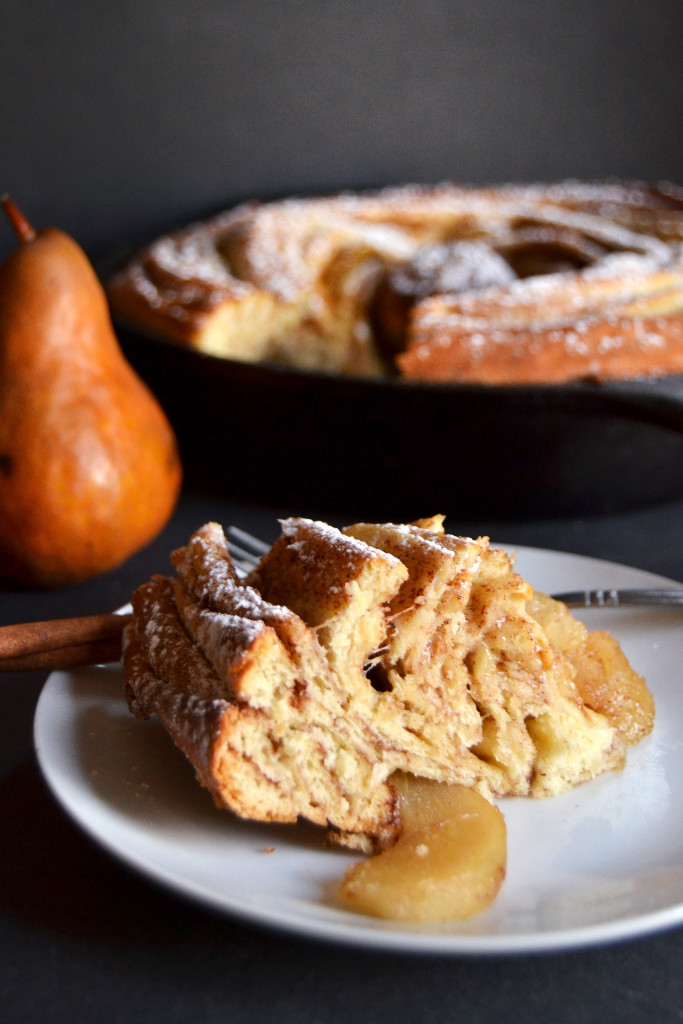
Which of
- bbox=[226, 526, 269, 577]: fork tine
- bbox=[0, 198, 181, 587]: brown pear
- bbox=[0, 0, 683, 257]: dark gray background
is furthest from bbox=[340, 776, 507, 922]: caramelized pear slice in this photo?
bbox=[0, 0, 683, 257]: dark gray background

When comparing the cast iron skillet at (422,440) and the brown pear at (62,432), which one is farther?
the cast iron skillet at (422,440)

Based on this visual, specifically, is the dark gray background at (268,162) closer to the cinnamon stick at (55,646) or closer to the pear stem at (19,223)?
the cinnamon stick at (55,646)

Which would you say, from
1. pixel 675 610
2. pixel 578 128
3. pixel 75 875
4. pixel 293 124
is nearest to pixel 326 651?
pixel 75 875

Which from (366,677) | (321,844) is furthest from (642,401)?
(321,844)

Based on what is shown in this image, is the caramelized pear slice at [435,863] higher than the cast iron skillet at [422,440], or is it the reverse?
the caramelized pear slice at [435,863]

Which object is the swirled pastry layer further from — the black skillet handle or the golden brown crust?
the golden brown crust

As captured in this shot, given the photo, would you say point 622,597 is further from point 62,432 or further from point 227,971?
point 62,432

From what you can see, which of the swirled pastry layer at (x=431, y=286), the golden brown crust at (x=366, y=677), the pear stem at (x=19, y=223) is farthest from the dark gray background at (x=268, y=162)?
the pear stem at (x=19, y=223)
